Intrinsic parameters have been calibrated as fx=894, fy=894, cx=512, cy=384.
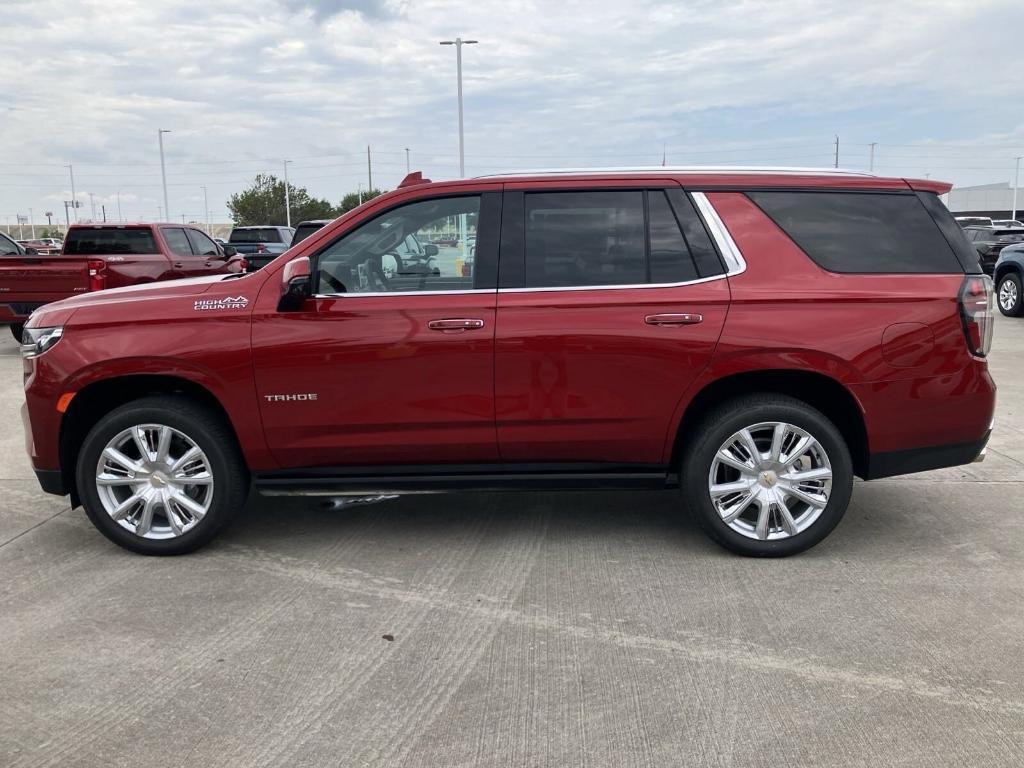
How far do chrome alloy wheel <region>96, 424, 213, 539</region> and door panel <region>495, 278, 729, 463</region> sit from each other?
5.13ft

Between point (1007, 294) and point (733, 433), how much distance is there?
13691 millimetres

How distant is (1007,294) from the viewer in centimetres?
1559

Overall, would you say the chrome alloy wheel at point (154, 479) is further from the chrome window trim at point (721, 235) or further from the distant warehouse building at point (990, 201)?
the distant warehouse building at point (990, 201)

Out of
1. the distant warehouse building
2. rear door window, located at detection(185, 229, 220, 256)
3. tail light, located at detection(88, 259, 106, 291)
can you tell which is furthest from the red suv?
the distant warehouse building

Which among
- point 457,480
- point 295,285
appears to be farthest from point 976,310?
point 295,285

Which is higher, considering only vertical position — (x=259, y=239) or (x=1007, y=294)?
(x=259, y=239)

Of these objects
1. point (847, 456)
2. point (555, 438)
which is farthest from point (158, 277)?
point (847, 456)

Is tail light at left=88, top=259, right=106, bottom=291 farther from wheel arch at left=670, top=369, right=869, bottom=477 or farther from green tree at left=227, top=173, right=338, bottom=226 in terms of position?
green tree at left=227, top=173, right=338, bottom=226

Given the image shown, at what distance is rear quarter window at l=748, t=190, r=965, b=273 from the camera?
14.3ft

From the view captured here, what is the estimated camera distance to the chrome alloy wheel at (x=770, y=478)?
4332 millimetres

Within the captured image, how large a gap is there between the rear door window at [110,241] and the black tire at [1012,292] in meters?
14.0

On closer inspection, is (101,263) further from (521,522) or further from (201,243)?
(521,522)

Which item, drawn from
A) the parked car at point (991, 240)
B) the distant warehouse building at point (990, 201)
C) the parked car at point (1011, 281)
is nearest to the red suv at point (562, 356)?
the parked car at point (1011, 281)

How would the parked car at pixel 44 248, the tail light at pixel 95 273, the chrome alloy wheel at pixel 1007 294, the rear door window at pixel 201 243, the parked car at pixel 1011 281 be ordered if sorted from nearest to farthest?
the tail light at pixel 95 273 < the rear door window at pixel 201 243 < the parked car at pixel 1011 281 < the chrome alloy wheel at pixel 1007 294 < the parked car at pixel 44 248
